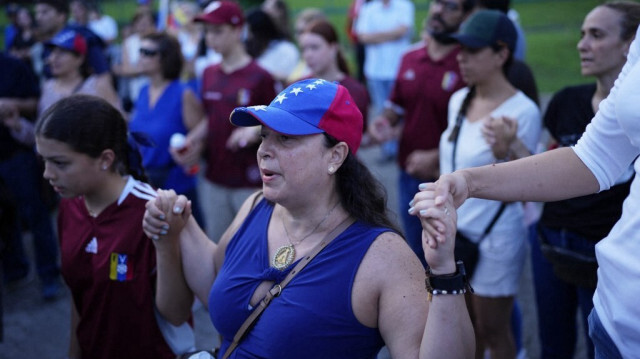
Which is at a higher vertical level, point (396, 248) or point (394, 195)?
point (396, 248)

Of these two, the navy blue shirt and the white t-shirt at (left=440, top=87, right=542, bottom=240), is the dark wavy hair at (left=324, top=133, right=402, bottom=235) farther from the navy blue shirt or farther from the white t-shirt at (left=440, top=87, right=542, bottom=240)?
the navy blue shirt

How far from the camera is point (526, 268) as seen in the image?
19.0 ft

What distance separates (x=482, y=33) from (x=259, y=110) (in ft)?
6.72

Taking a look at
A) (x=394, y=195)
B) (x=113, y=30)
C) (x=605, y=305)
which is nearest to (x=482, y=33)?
(x=605, y=305)

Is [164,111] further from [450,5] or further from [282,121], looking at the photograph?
[282,121]

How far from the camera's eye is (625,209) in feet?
6.16

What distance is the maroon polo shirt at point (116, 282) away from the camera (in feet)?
9.13

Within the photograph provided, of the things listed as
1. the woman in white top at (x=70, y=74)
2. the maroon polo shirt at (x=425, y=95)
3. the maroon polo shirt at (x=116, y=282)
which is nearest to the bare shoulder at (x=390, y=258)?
the maroon polo shirt at (x=116, y=282)

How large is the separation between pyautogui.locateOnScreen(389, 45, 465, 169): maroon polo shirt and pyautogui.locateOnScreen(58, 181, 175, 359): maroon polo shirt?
90.8 inches

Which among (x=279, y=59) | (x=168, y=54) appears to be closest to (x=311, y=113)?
(x=168, y=54)

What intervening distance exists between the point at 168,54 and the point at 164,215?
10.7ft

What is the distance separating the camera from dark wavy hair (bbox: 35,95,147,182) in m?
2.86

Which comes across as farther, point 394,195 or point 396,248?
point 394,195

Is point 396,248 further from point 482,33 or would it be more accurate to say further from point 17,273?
point 17,273
